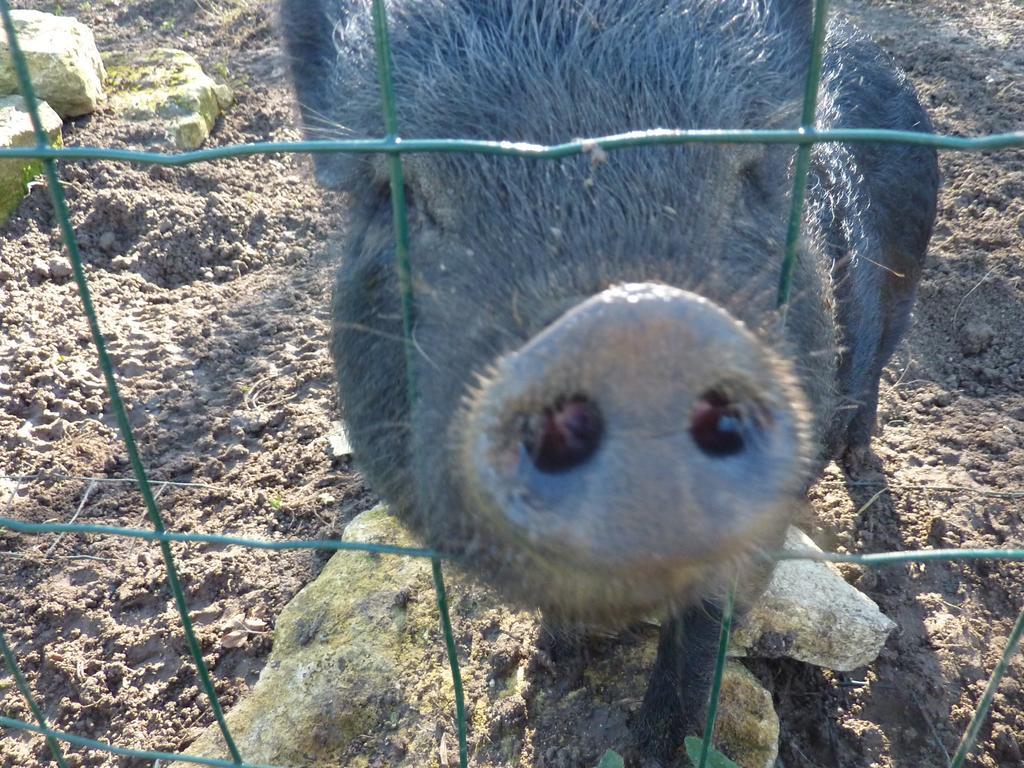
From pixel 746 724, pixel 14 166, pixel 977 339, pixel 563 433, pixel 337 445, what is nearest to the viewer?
pixel 563 433

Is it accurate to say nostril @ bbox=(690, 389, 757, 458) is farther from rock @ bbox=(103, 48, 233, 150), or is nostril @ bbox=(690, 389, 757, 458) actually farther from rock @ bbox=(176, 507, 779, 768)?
rock @ bbox=(103, 48, 233, 150)

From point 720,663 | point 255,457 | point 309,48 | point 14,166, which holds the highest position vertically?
point 309,48

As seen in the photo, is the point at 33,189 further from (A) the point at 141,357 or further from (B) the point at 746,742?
(B) the point at 746,742

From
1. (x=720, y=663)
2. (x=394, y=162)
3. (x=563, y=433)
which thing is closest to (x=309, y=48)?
(x=394, y=162)

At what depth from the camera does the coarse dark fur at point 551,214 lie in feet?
4.49

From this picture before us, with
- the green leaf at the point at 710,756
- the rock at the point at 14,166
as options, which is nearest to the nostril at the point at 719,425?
the green leaf at the point at 710,756

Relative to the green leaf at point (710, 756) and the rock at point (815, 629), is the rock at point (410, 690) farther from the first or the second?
the green leaf at point (710, 756)

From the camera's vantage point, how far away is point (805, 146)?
113 cm

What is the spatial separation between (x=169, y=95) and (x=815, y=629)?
5.10 m

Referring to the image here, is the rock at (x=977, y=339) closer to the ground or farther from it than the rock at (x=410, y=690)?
farther from it

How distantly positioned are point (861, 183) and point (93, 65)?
4896 mm

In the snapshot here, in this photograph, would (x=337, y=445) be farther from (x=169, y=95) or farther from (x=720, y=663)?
(x=169, y=95)

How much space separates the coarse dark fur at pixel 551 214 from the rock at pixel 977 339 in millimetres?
1777

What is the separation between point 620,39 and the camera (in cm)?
171
